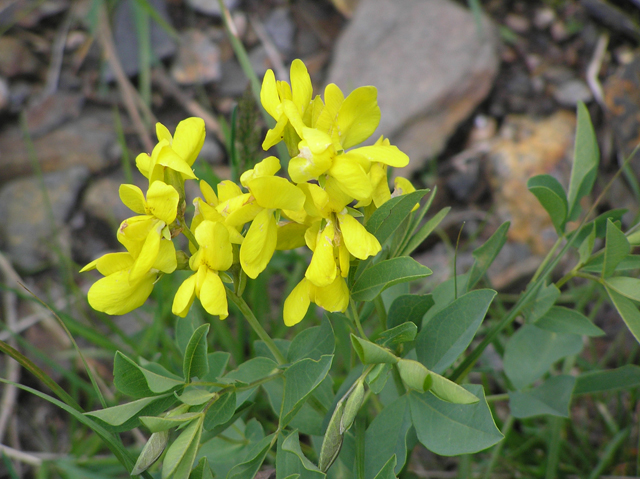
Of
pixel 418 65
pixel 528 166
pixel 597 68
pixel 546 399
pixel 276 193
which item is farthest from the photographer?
pixel 418 65

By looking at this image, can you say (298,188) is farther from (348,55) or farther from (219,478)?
(348,55)

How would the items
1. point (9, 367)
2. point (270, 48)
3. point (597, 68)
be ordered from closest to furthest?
1. point (9, 367)
2. point (597, 68)
3. point (270, 48)

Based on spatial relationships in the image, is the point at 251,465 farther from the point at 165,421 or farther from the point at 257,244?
the point at 257,244

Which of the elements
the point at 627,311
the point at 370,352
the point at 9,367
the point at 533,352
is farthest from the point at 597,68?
the point at 9,367

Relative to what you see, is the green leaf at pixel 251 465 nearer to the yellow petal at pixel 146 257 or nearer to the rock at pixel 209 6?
the yellow petal at pixel 146 257

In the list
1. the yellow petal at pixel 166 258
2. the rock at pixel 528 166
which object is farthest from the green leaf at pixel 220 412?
the rock at pixel 528 166
